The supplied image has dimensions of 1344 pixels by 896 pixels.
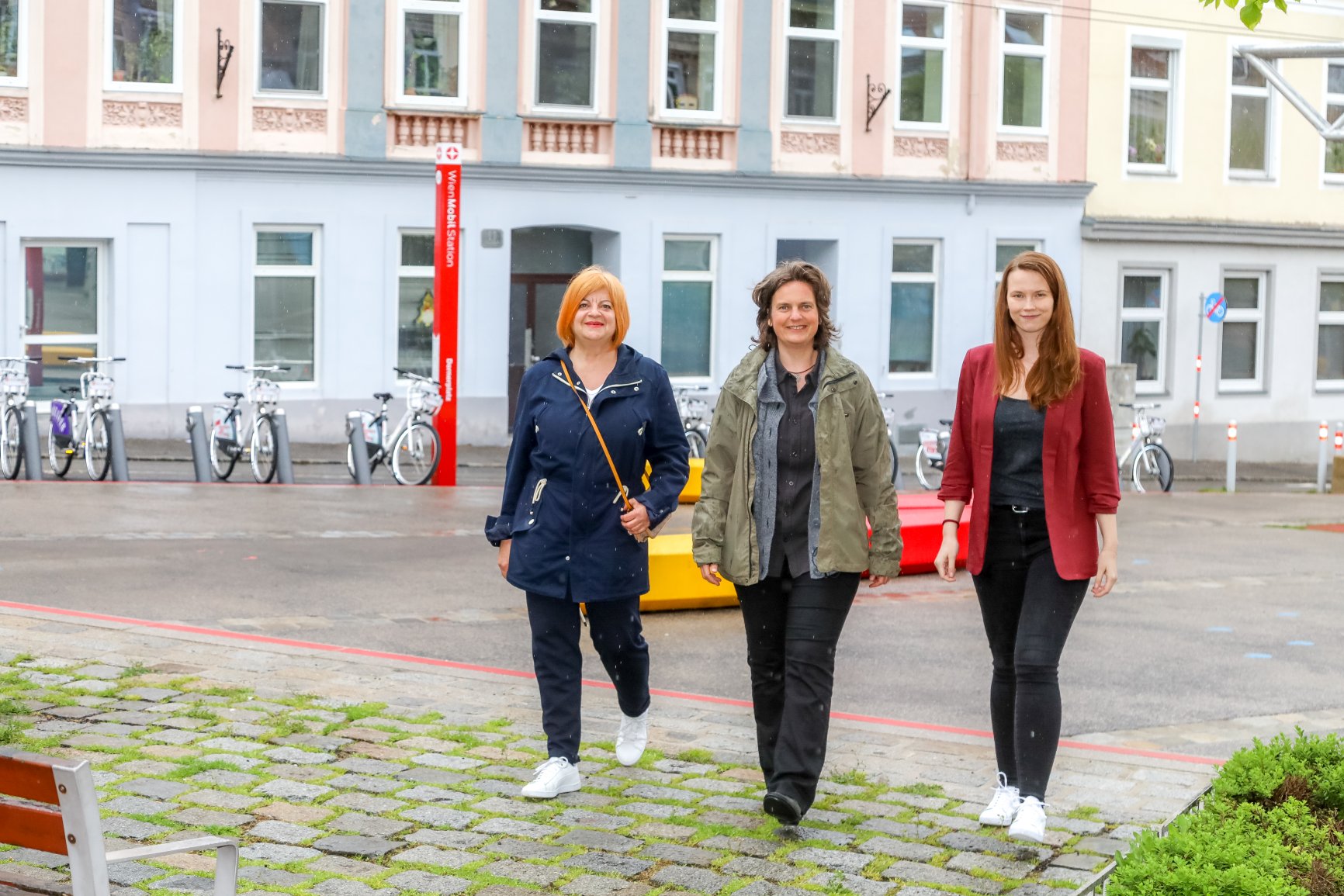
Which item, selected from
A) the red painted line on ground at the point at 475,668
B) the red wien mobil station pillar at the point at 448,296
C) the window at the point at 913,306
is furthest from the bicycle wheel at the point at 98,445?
the window at the point at 913,306

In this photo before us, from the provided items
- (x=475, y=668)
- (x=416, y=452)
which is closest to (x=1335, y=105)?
(x=416, y=452)

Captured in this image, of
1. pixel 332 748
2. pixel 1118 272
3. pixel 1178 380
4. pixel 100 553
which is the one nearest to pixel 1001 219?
pixel 1118 272

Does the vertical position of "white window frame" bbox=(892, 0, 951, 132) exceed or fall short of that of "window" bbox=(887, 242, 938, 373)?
it exceeds it

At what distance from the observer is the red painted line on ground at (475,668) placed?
7352 millimetres

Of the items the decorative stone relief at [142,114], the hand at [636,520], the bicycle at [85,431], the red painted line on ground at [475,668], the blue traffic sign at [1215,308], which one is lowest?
the red painted line on ground at [475,668]

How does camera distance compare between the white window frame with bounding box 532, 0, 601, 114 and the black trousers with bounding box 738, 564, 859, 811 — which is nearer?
the black trousers with bounding box 738, 564, 859, 811

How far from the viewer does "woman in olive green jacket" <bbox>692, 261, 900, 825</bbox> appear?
5988mm

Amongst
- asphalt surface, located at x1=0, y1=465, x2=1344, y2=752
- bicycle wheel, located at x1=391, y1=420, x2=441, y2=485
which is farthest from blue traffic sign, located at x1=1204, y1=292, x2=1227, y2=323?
bicycle wheel, located at x1=391, y1=420, x2=441, y2=485

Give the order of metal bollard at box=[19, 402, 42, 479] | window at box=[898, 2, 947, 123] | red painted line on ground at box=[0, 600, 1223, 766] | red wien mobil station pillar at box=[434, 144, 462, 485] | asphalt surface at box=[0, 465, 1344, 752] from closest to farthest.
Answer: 1. red painted line on ground at box=[0, 600, 1223, 766]
2. asphalt surface at box=[0, 465, 1344, 752]
3. metal bollard at box=[19, 402, 42, 479]
4. red wien mobil station pillar at box=[434, 144, 462, 485]
5. window at box=[898, 2, 947, 123]

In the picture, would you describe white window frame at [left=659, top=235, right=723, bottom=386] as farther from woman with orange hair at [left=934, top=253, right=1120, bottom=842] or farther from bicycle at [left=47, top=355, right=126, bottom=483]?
woman with orange hair at [left=934, top=253, right=1120, bottom=842]

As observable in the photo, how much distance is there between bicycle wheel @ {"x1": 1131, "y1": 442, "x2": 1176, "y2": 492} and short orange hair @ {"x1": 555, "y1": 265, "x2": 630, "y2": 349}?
18.5m

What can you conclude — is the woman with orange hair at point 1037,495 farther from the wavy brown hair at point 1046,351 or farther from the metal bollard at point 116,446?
the metal bollard at point 116,446

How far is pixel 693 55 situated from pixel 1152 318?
30.0 ft

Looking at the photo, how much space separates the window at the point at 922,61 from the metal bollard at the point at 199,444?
13641 mm
